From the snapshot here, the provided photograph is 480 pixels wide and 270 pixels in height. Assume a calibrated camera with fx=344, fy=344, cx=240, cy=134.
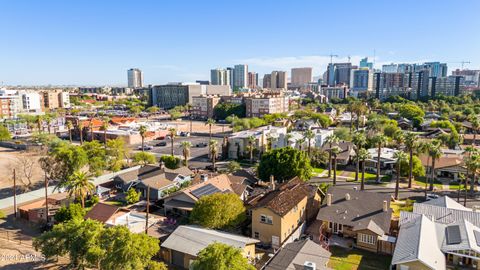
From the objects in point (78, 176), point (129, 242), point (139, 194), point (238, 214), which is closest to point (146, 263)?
point (129, 242)

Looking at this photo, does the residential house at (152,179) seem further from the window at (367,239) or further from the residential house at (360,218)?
the window at (367,239)

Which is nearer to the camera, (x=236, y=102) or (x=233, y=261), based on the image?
(x=233, y=261)

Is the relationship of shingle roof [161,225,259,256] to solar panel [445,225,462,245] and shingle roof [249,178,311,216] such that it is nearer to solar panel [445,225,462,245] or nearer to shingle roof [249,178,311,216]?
shingle roof [249,178,311,216]

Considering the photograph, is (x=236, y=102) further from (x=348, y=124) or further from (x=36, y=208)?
(x=36, y=208)

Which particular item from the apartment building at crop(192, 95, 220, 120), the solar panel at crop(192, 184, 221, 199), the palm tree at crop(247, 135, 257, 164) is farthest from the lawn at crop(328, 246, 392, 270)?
the apartment building at crop(192, 95, 220, 120)

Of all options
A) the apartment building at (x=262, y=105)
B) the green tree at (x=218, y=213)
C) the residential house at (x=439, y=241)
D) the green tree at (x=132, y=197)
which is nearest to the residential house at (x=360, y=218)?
the residential house at (x=439, y=241)

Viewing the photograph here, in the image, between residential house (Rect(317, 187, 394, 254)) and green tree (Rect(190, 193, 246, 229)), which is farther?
green tree (Rect(190, 193, 246, 229))

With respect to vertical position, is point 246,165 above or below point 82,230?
below
